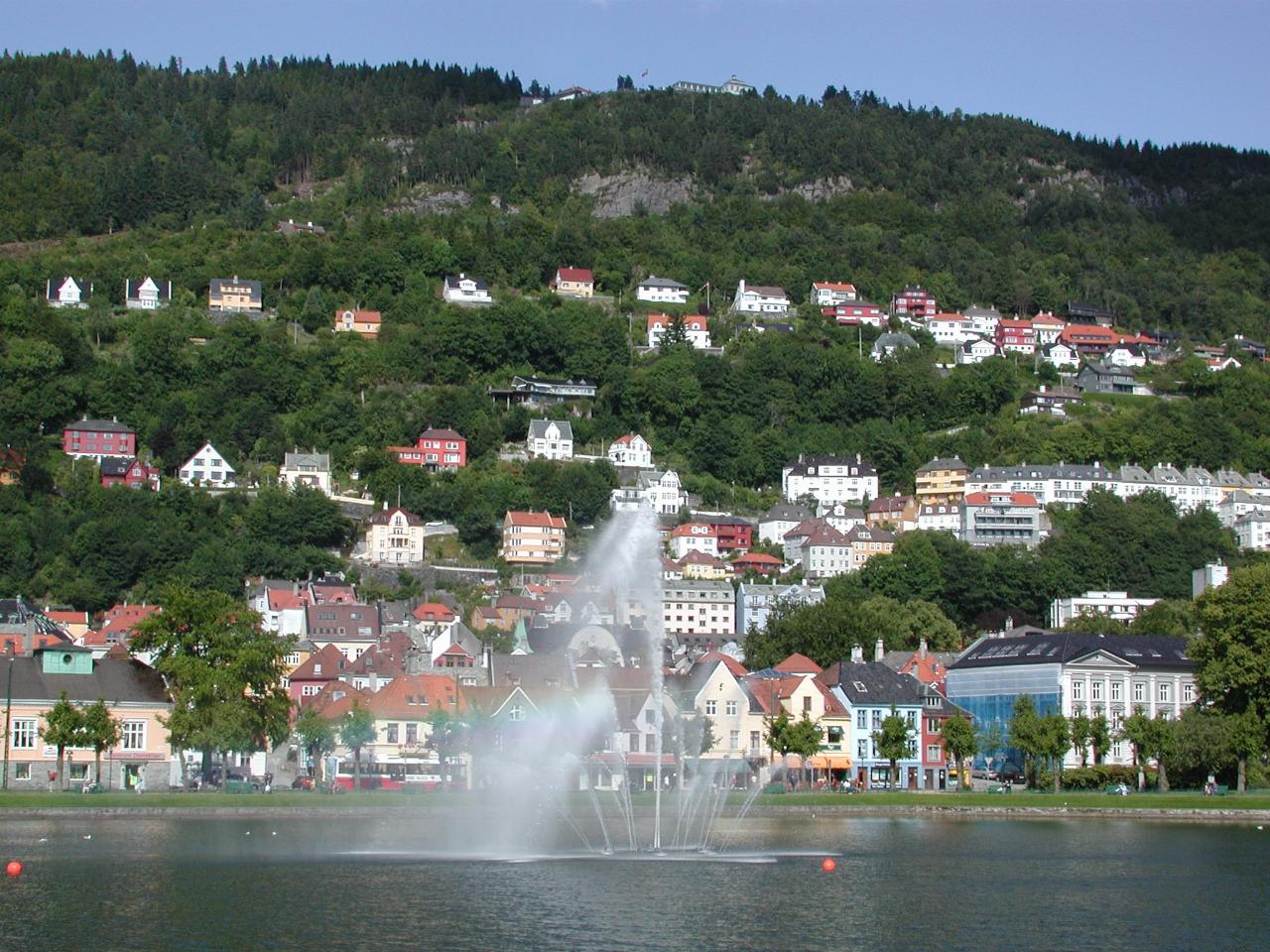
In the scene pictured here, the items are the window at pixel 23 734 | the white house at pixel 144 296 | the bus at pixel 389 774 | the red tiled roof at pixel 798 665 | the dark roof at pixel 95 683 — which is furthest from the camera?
the white house at pixel 144 296

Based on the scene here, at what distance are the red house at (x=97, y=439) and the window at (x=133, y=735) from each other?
76598 mm

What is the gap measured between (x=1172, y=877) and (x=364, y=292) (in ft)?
499

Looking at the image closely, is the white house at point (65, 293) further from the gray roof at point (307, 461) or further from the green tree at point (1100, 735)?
the green tree at point (1100, 735)

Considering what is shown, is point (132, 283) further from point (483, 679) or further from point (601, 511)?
point (483, 679)

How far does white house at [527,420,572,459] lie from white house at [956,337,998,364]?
51280 mm

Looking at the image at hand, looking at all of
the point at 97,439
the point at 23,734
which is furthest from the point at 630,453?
the point at 23,734

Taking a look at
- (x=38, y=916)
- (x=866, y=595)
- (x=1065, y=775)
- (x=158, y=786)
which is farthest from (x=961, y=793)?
(x=866, y=595)

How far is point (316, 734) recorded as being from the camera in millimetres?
76312

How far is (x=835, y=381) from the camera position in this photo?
183125 mm

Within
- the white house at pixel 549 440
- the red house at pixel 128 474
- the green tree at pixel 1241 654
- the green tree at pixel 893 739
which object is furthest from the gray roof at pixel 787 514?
the green tree at pixel 1241 654

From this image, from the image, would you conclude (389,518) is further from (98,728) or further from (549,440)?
(98,728)

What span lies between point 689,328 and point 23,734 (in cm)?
12662

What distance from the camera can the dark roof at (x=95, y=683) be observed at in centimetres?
7375

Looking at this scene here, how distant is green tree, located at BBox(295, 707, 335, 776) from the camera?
76625mm
